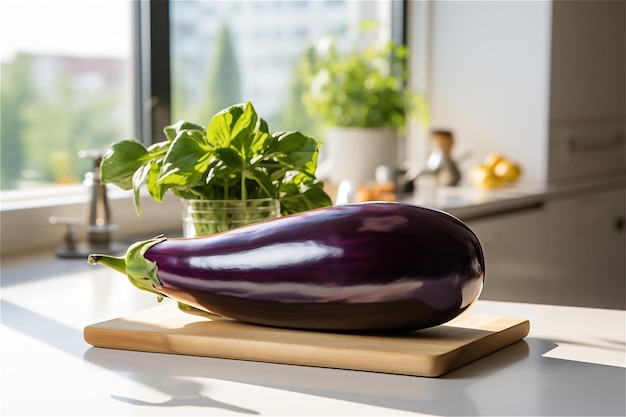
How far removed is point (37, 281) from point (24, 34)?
876 millimetres

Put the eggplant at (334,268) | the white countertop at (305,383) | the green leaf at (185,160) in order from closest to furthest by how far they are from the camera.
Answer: the white countertop at (305,383), the eggplant at (334,268), the green leaf at (185,160)

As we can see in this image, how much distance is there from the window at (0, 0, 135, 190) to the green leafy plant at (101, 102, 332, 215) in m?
1.22

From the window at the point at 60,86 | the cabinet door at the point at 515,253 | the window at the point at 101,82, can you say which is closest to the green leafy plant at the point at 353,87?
the window at the point at 101,82

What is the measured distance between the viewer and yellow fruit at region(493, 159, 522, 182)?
3.11 metres

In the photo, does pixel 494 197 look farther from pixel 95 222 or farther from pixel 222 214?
pixel 222 214

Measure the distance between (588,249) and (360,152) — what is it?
880 millimetres

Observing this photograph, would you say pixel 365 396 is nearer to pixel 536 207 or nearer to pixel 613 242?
pixel 536 207

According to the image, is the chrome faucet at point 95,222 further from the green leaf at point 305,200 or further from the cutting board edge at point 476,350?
the cutting board edge at point 476,350

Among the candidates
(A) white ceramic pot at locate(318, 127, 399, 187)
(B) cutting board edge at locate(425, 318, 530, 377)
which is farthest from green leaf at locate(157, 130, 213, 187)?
(A) white ceramic pot at locate(318, 127, 399, 187)

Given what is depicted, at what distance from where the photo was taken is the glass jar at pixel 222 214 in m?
1.05

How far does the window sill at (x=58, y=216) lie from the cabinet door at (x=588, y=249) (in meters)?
1.27

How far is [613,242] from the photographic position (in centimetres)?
348

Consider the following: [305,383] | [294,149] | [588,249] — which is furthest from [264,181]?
[588,249]

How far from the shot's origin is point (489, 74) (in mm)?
3367
